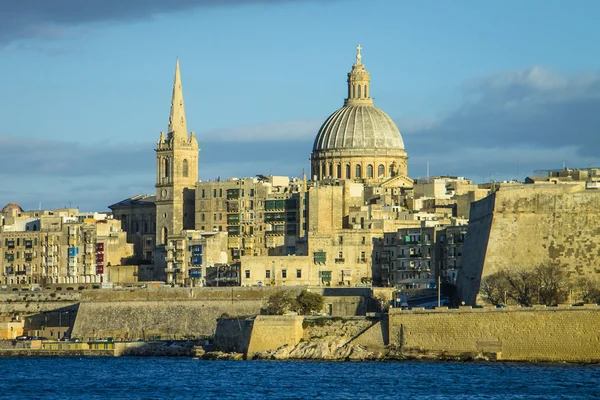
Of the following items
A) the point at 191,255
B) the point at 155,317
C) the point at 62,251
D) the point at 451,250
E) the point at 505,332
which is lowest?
the point at 505,332

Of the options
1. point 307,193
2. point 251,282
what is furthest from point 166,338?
point 307,193

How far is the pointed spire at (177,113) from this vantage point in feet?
375

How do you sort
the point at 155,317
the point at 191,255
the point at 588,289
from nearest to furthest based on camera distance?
the point at 588,289, the point at 155,317, the point at 191,255

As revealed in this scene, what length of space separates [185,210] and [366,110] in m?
14.8

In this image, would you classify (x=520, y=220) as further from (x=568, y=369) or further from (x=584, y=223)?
(x=568, y=369)

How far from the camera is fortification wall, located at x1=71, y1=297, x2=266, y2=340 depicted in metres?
94.1

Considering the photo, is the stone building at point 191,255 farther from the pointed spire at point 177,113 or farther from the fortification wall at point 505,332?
the fortification wall at point 505,332

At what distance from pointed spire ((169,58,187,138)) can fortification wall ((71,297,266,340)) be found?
1909cm

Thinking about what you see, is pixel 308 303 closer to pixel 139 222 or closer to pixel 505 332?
pixel 505 332

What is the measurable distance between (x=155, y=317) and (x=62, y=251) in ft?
59.9

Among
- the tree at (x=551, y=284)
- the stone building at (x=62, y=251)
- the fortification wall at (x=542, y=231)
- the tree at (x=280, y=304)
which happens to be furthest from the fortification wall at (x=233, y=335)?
the stone building at (x=62, y=251)

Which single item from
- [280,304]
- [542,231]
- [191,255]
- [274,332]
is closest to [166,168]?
[191,255]

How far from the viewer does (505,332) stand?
75062 mm

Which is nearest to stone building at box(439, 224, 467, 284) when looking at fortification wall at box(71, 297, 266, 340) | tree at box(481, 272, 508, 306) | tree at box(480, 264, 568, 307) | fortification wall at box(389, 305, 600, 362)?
fortification wall at box(71, 297, 266, 340)
